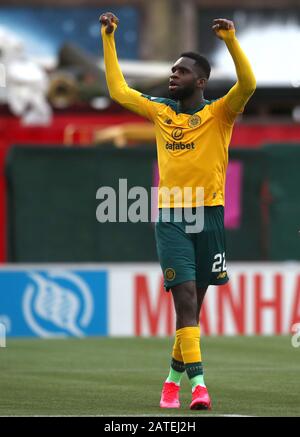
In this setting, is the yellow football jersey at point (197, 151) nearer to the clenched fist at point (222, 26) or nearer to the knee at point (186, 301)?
the clenched fist at point (222, 26)

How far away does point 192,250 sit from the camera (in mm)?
9594

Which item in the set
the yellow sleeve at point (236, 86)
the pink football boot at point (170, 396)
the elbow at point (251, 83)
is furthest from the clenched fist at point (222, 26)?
the pink football boot at point (170, 396)

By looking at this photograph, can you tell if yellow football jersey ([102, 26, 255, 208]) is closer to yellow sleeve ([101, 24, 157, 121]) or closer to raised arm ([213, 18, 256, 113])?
raised arm ([213, 18, 256, 113])

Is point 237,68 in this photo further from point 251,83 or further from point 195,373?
point 195,373

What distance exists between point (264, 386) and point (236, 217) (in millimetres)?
7744

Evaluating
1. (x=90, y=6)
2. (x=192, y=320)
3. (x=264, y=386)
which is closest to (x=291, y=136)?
(x=264, y=386)

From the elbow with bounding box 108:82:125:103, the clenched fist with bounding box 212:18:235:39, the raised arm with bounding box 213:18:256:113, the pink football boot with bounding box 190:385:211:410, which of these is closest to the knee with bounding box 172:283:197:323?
the pink football boot with bounding box 190:385:211:410

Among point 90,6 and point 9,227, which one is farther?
point 90,6

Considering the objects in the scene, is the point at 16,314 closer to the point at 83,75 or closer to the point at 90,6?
the point at 83,75

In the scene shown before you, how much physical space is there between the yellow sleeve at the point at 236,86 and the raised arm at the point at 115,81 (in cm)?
55

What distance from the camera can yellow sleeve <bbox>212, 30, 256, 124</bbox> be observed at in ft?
30.5

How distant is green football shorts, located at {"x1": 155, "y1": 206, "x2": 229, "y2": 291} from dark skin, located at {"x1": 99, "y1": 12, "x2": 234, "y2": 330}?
7cm

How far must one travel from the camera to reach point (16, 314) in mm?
17047

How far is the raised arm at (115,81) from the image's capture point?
10.0 metres
